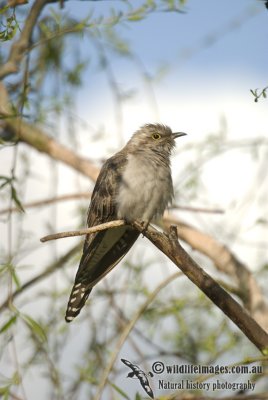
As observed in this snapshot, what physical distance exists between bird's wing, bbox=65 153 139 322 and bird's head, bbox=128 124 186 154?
0.55 meters

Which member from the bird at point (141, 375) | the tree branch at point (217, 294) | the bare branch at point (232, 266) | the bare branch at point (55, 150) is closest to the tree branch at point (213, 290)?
the tree branch at point (217, 294)

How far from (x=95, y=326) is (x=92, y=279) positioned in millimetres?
309

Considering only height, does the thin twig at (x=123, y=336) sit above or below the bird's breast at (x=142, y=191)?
below

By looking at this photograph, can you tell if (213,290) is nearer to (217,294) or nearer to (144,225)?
(217,294)

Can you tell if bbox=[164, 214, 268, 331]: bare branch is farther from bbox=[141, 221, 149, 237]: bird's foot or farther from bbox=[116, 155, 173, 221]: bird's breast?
bbox=[141, 221, 149, 237]: bird's foot

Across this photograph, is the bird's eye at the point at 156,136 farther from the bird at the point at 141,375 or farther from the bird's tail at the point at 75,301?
the bird at the point at 141,375

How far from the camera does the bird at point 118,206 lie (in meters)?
4.56

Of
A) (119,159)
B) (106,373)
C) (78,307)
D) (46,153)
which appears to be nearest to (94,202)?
(119,159)

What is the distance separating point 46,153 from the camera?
18.9ft

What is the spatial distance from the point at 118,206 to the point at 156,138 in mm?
1118

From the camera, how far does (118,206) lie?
470 cm

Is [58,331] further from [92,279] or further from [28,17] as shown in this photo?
[28,17]

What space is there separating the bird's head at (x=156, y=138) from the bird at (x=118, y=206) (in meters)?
0.44

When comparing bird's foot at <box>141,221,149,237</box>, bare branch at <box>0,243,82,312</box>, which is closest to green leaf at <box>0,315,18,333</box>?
bird's foot at <box>141,221,149,237</box>
